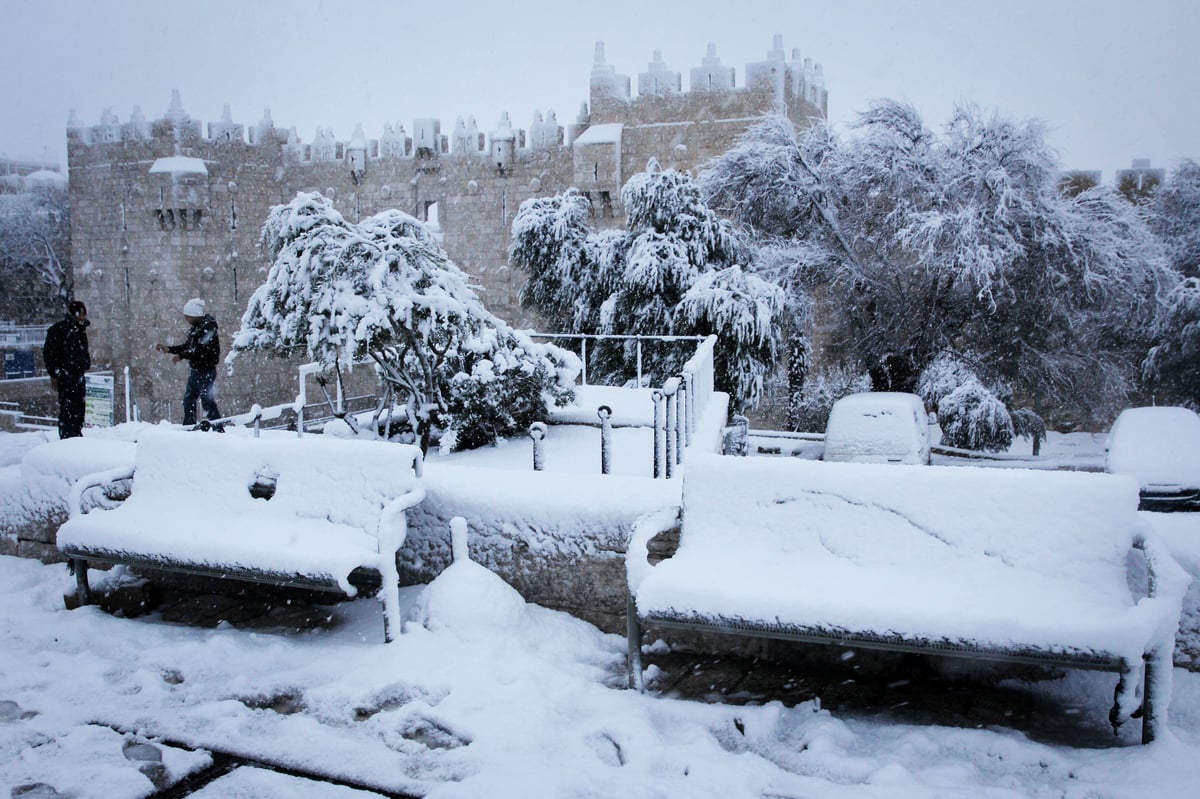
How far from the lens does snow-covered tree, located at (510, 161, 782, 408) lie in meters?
12.0

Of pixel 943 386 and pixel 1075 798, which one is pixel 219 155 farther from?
pixel 1075 798

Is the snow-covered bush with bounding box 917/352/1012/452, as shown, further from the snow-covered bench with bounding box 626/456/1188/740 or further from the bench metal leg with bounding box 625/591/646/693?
the bench metal leg with bounding box 625/591/646/693

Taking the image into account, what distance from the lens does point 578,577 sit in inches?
143

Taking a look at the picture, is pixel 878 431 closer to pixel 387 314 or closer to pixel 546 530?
pixel 387 314

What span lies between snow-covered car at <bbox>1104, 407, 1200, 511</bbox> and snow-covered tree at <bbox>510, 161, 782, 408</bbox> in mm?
4547

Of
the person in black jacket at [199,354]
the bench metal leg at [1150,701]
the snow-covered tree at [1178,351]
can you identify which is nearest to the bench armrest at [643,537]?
the bench metal leg at [1150,701]

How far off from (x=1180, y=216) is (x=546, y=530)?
17.8m

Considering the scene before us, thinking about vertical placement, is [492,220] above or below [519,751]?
above

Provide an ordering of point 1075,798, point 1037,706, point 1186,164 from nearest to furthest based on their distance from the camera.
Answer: point 1075,798
point 1037,706
point 1186,164

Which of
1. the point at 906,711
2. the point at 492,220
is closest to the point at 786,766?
the point at 906,711

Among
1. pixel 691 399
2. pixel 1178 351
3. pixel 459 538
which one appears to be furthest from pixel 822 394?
pixel 459 538

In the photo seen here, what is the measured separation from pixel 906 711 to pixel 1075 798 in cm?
64

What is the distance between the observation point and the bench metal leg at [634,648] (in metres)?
3.04

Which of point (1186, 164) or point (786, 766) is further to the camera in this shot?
point (1186, 164)
